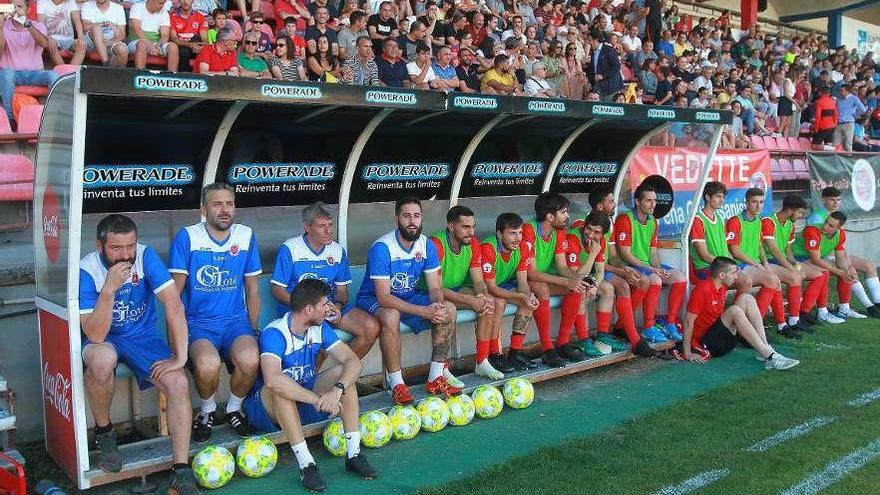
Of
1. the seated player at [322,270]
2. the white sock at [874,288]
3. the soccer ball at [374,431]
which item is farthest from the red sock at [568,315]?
the white sock at [874,288]

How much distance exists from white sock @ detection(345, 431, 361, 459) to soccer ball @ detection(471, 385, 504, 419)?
122 cm

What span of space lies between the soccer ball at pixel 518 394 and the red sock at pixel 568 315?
1059mm

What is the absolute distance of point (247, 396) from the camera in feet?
16.1

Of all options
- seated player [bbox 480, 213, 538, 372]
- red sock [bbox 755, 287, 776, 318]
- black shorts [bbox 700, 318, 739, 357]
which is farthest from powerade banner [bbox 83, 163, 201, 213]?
red sock [bbox 755, 287, 776, 318]

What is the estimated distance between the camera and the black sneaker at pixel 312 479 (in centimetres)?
428

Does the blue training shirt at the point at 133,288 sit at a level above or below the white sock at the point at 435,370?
above

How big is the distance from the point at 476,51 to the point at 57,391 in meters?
8.29

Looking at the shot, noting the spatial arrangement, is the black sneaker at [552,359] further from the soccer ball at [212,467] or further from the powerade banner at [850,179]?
the powerade banner at [850,179]

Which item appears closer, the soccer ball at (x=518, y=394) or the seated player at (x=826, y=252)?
the soccer ball at (x=518, y=394)

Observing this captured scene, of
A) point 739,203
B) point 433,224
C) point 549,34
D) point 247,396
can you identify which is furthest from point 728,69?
point 247,396

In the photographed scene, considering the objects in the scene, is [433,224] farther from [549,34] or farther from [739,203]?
[549,34]

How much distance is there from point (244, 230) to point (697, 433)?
3232 millimetres

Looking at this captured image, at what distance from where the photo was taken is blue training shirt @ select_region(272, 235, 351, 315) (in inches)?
212

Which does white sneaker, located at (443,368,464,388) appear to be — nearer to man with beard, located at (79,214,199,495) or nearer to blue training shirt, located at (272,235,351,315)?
blue training shirt, located at (272,235,351,315)
